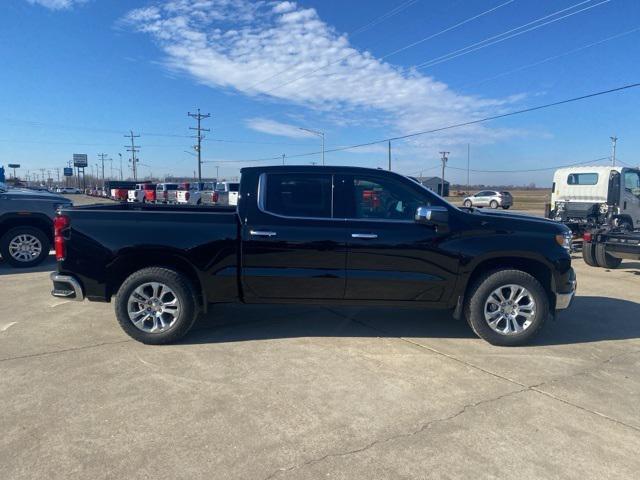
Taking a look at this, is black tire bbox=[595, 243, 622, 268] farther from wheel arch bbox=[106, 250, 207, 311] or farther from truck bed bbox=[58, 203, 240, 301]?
wheel arch bbox=[106, 250, 207, 311]

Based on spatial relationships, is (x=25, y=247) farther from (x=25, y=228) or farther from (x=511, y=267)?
(x=511, y=267)

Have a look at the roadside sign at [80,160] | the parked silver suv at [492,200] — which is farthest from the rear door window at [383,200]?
the roadside sign at [80,160]

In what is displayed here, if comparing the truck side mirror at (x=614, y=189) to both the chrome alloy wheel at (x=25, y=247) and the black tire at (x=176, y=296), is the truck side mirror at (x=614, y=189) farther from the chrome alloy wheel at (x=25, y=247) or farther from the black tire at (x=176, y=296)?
the chrome alloy wheel at (x=25, y=247)

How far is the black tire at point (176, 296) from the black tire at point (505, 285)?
294 cm

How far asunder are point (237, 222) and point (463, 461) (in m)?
2.99

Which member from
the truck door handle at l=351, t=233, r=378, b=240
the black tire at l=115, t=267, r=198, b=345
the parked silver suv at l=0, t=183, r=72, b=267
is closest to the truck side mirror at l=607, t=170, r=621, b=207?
the truck door handle at l=351, t=233, r=378, b=240

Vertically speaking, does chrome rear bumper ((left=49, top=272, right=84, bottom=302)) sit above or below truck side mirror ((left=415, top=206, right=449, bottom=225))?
below

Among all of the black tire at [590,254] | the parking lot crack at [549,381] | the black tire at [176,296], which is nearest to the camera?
the parking lot crack at [549,381]

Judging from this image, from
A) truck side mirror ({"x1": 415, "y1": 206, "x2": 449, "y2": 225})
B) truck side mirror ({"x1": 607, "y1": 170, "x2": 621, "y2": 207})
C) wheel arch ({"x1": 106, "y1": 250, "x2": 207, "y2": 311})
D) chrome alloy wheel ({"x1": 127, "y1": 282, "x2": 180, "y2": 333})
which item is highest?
truck side mirror ({"x1": 607, "y1": 170, "x2": 621, "y2": 207})

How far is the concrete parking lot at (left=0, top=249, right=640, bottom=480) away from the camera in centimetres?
279

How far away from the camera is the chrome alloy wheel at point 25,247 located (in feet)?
29.4

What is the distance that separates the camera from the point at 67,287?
4770 mm

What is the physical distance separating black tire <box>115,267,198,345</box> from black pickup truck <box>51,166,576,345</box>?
10 mm

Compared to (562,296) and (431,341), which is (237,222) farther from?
(562,296)
